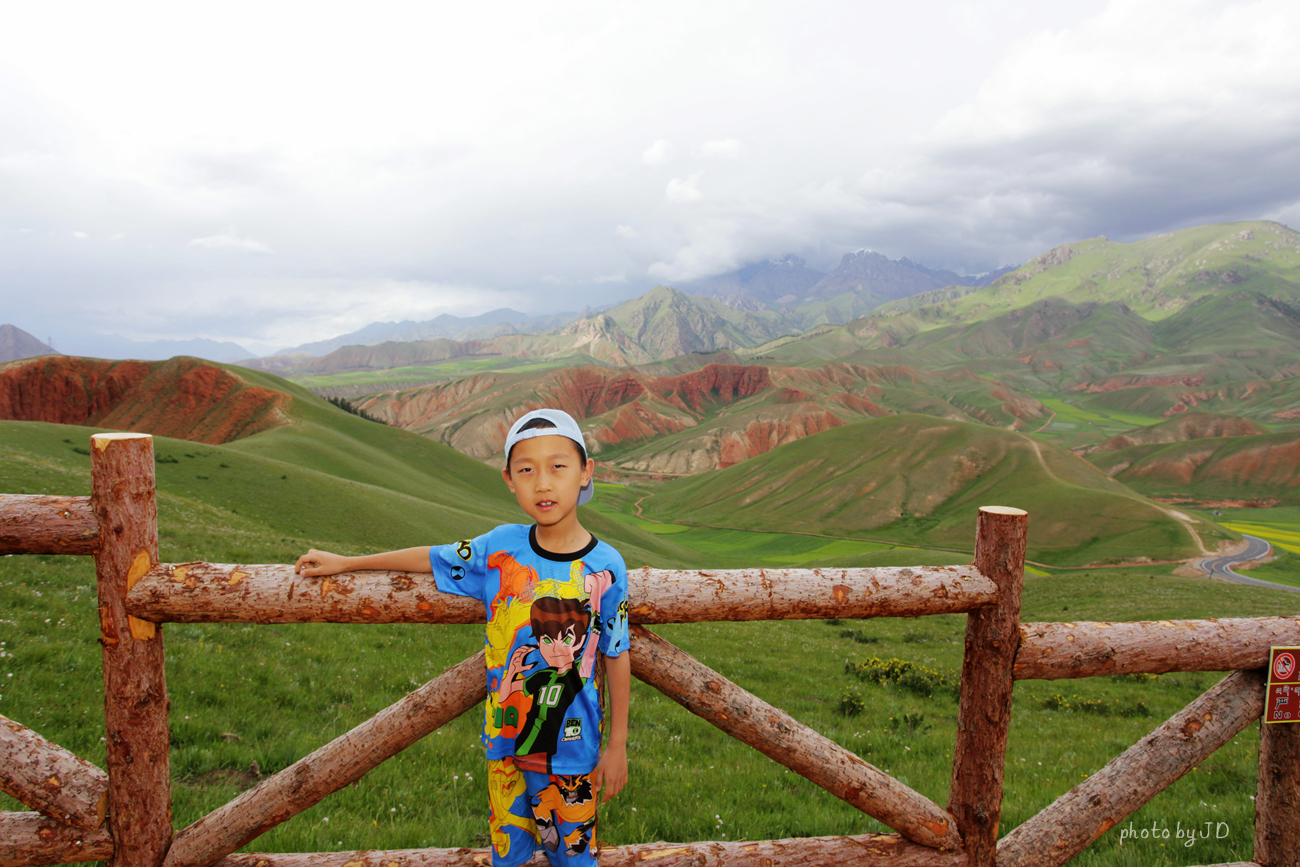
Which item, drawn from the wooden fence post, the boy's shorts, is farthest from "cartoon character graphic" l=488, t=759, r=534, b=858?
the wooden fence post

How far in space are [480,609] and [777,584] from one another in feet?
6.43

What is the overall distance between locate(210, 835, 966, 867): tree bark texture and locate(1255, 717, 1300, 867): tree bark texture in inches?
107

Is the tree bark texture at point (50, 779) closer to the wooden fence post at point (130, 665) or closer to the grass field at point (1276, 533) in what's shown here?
the wooden fence post at point (130, 665)

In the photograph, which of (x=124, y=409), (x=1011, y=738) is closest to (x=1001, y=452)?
(x=1011, y=738)

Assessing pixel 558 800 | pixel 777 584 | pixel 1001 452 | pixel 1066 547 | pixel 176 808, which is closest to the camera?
pixel 558 800

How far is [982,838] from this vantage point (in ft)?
13.8

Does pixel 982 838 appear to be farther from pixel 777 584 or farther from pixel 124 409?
pixel 124 409

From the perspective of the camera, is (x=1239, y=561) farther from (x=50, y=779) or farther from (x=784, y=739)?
(x=50, y=779)

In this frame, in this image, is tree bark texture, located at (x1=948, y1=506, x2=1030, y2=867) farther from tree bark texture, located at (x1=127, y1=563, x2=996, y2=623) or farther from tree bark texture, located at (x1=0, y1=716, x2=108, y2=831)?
tree bark texture, located at (x1=0, y1=716, x2=108, y2=831)

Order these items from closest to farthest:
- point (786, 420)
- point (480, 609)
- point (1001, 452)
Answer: point (480, 609), point (1001, 452), point (786, 420)

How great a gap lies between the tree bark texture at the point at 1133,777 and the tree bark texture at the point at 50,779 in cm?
617

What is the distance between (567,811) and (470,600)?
4.44ft

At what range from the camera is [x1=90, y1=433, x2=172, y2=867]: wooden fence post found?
3332 millimetres

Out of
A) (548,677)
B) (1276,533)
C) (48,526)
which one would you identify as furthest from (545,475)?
(1276,533)
